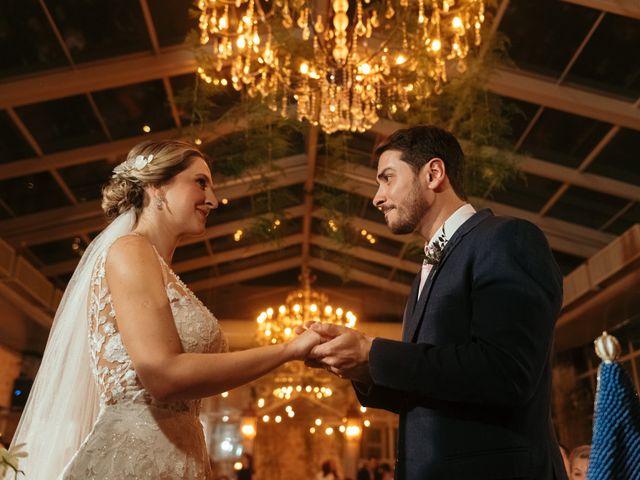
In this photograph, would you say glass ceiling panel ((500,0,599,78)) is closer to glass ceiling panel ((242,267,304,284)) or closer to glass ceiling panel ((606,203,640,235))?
glass ceiling panel ((606,203,640,235))

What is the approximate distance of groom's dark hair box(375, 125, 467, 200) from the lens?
83.6 inches

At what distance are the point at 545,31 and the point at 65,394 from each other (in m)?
6.24

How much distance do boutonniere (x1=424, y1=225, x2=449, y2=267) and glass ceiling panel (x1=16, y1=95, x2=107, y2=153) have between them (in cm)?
673

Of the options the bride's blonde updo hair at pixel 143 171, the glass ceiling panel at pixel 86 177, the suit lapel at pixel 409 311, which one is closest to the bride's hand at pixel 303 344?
the suit lapel at pixel 409 311

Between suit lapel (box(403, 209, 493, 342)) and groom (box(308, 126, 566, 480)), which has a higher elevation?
suit lapel (box(403, 209, 493, 342))

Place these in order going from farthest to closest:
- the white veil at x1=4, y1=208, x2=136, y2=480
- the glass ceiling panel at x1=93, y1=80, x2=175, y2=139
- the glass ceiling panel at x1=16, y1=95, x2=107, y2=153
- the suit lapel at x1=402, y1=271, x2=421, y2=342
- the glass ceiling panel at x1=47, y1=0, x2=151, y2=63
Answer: the glass ceiling panel at x1=93, y1=80, x2=175, y2=139 → the glass ceiling panel at x1=16, y1=95, x2=107, y2=153 → the glass ceiling panel at x1=47, y1=0, x2=151, y2=63 → the white veil at x1=4, y1=208, x2=136, y2=480 → the suit lapel at x1=402, y1=271, x2=421, y2=342

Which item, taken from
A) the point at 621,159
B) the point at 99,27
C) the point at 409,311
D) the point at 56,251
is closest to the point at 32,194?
the point at 56,251

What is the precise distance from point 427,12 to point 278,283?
34.8ft

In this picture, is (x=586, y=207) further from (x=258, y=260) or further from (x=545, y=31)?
(x=258, y=260)

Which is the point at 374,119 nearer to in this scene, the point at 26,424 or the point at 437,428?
Answer: the point at 26,424

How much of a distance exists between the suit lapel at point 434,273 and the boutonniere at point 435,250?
29mm

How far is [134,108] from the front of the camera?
8414 millimetres

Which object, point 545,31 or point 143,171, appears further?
point 545,31

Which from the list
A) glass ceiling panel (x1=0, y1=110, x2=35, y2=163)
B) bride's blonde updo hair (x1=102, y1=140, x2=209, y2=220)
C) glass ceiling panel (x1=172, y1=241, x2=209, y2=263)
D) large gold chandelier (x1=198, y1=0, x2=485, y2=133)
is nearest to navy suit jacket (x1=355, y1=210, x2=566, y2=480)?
bride's blonde updo hair (x1=102, y1=140, x2=209, y2=220)
